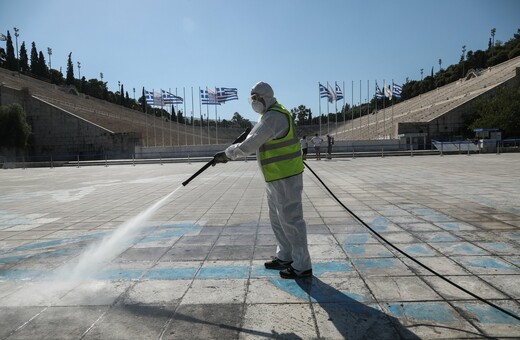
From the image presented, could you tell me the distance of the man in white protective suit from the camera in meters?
3.33

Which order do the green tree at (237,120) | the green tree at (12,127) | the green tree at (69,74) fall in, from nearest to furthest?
the green tree at (12,127) → the green tree at (69,74) → the green tree at (237,120)

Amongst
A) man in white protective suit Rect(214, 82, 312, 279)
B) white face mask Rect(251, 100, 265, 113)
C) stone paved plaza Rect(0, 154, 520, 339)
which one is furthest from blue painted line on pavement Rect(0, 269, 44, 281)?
white face mask Rect(251, 100, 265, 113)

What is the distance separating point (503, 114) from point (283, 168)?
40.1 meters

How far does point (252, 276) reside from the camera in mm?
3531

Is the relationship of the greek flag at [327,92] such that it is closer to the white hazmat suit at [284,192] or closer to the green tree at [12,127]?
the green tree at [12,127]

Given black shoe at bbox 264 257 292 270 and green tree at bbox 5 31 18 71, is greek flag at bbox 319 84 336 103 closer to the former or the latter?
black shoe at bbox 264 257 292 270

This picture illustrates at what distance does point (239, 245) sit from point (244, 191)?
5.46 metres

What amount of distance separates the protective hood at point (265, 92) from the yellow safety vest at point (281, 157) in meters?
0.13

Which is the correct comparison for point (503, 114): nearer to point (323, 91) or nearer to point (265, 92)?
point (323, 91)

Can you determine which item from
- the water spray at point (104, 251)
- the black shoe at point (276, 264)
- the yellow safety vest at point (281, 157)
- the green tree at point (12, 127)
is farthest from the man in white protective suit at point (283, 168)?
the green tree at point (12, 127)

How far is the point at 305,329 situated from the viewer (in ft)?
8.15

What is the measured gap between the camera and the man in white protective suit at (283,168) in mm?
3330

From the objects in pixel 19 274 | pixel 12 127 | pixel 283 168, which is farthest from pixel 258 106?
pixel 12 127

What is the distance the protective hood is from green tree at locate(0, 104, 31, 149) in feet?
149
